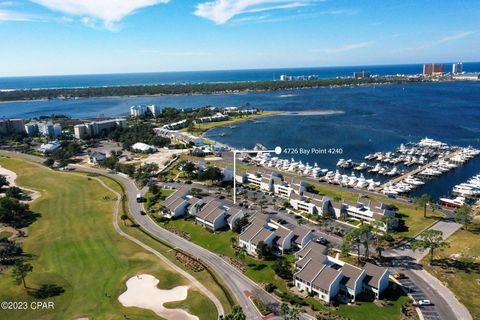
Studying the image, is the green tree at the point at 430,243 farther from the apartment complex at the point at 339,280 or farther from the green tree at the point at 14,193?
the green tree at the point at 14,193

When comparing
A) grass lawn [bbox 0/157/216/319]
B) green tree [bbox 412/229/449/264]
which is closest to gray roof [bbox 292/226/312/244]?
green tree [bbox 412/229/449/264]

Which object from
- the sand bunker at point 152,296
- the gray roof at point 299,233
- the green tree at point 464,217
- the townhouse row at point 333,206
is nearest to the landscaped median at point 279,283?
the gray roof at point 299,233

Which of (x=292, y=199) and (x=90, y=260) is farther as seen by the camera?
(x=292, y=199)

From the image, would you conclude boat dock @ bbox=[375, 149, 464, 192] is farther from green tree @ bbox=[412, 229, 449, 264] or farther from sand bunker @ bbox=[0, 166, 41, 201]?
sand bunker @ bbox=[0, 166, 41, 201]

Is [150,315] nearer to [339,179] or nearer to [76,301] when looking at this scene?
[76,301]

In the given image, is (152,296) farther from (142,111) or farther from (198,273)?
(142,111)

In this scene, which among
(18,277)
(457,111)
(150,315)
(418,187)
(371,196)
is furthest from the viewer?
(457,111)

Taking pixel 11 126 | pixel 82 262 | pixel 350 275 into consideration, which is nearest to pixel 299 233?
pixel 350 275

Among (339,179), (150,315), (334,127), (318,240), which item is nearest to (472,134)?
(334,127)
